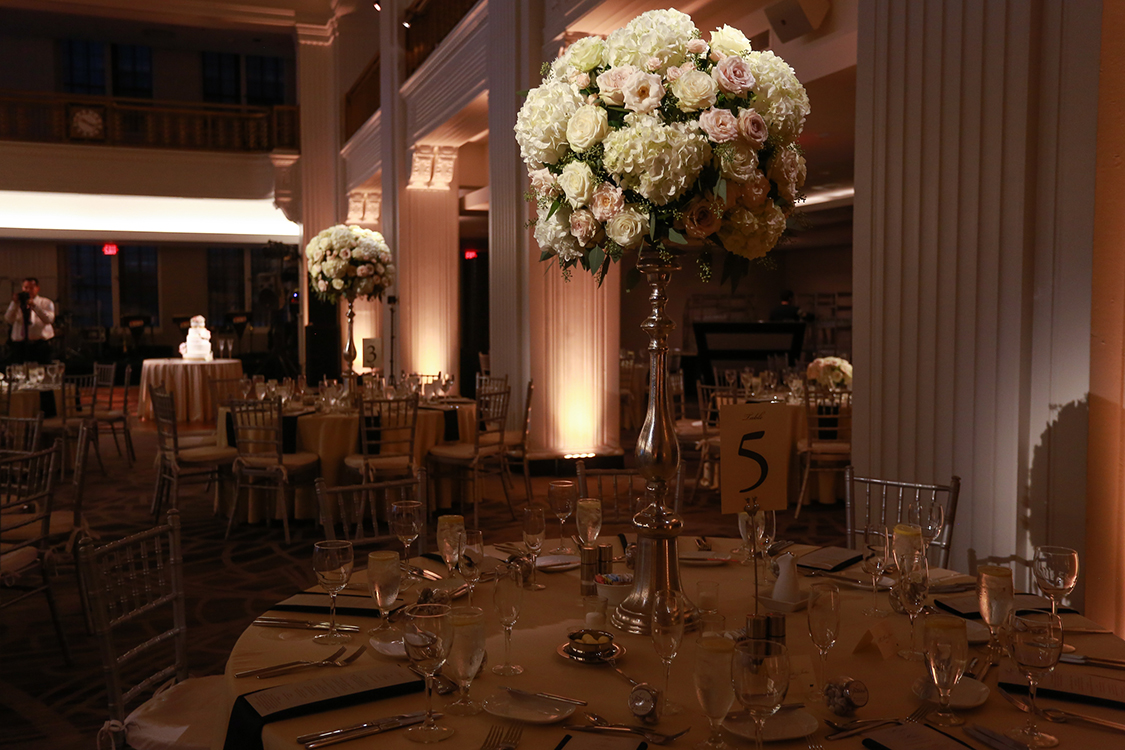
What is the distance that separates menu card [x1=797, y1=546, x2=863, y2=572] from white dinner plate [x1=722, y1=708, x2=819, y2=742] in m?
0.99

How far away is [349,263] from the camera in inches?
285

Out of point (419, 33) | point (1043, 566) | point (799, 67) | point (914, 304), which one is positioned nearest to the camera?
point (1043, 566)

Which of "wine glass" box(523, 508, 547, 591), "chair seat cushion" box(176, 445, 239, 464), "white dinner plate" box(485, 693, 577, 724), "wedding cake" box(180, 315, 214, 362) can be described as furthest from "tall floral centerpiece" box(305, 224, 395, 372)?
"white dinner plate" box(485, 693, 577, 724)

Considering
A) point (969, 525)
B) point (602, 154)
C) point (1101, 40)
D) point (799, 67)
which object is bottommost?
point (969, 525)

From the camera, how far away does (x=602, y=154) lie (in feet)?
6.13

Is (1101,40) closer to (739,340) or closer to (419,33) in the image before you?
(419,33)

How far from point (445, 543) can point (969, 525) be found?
2136 millimetres

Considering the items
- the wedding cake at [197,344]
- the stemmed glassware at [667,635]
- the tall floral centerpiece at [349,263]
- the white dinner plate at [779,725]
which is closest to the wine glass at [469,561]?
the stemmed glassware at [667,635]

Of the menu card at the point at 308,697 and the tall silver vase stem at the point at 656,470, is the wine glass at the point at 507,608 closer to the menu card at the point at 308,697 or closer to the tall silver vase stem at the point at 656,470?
the menu card at the point at 308,697

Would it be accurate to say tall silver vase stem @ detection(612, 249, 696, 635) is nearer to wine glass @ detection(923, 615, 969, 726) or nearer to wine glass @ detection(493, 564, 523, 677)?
wine glass @ detection(493, 564, 523, 677)

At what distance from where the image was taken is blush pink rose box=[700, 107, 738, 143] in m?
1.74

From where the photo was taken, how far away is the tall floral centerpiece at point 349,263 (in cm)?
719

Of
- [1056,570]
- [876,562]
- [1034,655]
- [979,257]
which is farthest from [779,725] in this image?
[979,257]

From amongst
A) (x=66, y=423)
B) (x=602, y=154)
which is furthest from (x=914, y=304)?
(x=66, y=423)
